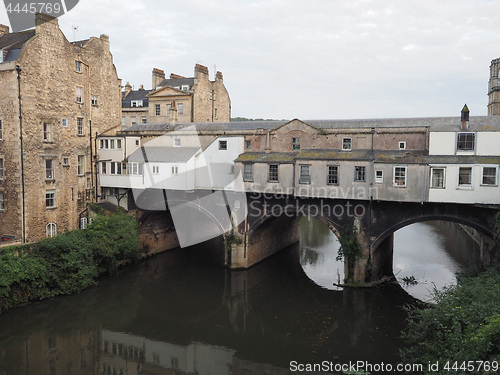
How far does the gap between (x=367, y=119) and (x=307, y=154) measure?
5.32m

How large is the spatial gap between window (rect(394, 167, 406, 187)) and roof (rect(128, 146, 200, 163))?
15.4 meters

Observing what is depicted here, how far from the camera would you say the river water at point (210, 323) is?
63.8 ft

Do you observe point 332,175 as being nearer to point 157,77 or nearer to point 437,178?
point 437,178

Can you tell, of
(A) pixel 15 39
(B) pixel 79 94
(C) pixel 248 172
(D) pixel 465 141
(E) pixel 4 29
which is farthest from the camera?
(E) pixel 4 29

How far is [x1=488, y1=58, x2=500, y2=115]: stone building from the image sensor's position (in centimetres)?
4907

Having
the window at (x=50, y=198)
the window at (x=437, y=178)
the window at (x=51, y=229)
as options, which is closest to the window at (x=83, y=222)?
the window at (x=51, y=229)

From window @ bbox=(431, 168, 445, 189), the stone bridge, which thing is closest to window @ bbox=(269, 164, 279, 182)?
the stone bridge

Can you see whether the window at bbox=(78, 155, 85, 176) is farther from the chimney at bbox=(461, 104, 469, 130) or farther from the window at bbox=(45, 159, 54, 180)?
the chimney at bbox=(461, 104, 469, 130)

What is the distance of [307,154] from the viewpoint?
27.7 m

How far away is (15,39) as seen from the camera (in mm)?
30203

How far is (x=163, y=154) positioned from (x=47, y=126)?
8.70 meters

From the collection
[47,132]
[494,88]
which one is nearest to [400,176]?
[47,132]

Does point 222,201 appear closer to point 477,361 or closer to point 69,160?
point 69,160

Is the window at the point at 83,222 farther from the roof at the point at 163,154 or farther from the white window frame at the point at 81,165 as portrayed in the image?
the roof at the point at 163,154
